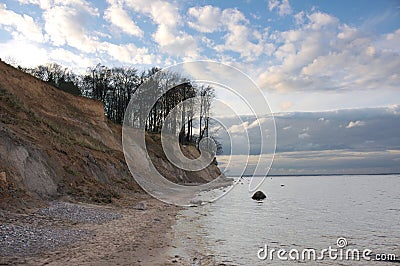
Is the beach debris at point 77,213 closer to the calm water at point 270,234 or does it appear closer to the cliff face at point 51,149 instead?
the cliff face at point 51,149

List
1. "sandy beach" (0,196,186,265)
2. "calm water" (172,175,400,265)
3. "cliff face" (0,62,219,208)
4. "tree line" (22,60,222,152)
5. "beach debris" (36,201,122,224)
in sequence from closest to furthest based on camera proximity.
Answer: "sandy beach" (0,196,186,265)
"calm water" (172,175,400,265)
"beach debris" (36,201,122,224)
"cliff face" (0,62,219,208)
"tree line" (22,60,222,152)

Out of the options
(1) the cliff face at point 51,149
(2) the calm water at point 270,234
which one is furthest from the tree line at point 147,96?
(2) the calm water at point 270,234

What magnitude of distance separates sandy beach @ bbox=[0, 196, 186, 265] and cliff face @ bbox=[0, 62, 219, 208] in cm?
220

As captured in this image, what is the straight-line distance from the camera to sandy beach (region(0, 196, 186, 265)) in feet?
30.9

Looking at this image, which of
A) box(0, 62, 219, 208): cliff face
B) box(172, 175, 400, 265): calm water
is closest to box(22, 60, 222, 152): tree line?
box(0, 62, 219, 208): cliff face

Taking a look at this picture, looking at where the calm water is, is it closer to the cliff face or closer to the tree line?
the cliff face

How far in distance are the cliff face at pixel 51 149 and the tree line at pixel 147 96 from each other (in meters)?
16.0

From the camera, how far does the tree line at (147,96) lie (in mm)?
57781

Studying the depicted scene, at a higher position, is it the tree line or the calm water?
the tree line

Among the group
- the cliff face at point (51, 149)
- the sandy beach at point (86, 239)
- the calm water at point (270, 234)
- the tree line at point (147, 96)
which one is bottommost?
the calm water at point (270, 234)

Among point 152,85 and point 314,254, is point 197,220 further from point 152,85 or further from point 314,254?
point 152,85

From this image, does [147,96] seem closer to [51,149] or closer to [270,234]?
[51,149]

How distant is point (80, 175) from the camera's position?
22359mm

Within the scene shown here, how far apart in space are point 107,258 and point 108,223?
5.88 m
